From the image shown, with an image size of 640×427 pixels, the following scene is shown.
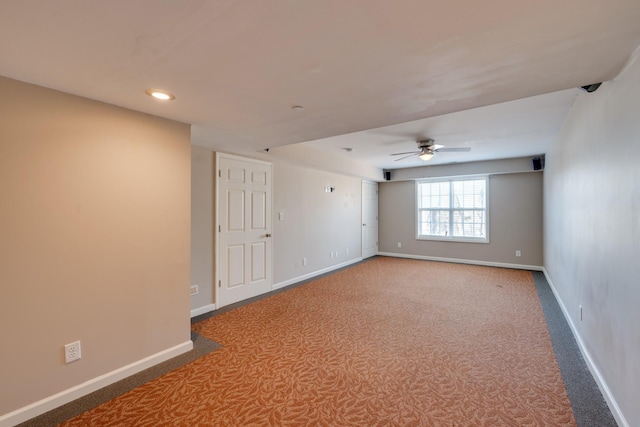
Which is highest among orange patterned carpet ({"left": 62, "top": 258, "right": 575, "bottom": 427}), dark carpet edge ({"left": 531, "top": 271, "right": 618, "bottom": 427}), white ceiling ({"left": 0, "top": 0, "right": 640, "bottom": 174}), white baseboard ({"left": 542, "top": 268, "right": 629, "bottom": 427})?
white ceiling ({"left": 0, "top": 0, "right": 640, "bottom": 174})

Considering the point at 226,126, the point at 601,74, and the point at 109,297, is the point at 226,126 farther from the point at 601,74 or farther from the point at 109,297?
the point at 601,74

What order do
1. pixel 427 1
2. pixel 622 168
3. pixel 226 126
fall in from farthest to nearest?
pixel 226 126, pixel 622 168, pixel 427 1

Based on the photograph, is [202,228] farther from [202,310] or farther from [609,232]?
[609,232]

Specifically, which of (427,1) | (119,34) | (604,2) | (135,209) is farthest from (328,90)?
(135,209)

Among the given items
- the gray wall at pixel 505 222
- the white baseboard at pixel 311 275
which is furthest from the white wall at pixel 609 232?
the white baseboard at pixel 311 275

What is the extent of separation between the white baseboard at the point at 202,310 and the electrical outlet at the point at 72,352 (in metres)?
1.56

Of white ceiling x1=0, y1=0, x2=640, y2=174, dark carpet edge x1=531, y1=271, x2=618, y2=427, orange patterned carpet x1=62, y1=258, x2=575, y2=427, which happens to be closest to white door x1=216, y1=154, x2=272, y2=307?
orange patterned carpet x1=62, y1=258, x2=575, y2=427

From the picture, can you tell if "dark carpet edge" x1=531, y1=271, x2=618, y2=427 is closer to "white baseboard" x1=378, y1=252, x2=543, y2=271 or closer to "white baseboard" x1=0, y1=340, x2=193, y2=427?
"white baseboard" x1=378, y1=252, x2=543, y2=271

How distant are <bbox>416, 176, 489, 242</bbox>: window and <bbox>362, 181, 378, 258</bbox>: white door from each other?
3.82 feet

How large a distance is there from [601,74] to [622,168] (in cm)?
60

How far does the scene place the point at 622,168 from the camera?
5.61 feet

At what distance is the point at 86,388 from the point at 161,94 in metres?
2.27

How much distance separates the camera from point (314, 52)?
4.93 ft

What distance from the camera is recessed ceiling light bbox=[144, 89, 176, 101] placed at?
6.56 ft
